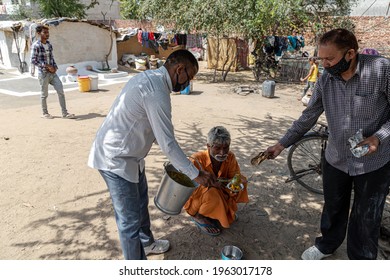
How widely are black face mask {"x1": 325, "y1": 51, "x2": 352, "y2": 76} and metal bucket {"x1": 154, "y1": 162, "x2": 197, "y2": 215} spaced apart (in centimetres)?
137

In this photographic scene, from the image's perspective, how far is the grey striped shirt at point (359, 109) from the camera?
6.38 ft

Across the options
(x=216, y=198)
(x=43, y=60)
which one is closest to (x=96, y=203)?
(x=216, y=198)

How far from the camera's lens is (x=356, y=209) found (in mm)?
2270

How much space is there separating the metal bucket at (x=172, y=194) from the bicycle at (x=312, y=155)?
1.89 meters

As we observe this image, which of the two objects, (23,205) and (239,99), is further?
(239,99)

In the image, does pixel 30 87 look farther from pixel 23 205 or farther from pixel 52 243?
pixel 52 243

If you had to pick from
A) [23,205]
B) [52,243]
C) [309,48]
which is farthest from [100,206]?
[309,48]

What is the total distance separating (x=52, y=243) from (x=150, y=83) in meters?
2.02

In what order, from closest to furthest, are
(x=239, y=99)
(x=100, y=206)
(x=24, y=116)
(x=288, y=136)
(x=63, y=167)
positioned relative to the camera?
(x=288, y=136)
(x=100, y=206)
(x=63, y=167)
(x=24, y=116)
(x=239, y=99)

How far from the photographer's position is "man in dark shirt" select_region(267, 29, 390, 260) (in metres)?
1.94

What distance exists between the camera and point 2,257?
8.71ft

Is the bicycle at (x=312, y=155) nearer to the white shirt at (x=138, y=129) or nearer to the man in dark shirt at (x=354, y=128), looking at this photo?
the man in dark shirt at (x=354, y=128)

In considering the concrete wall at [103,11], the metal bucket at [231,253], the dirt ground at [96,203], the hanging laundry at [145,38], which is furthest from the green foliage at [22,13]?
the metal bucket at [231,253]

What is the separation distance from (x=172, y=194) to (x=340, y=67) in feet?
5.24
